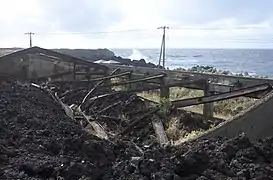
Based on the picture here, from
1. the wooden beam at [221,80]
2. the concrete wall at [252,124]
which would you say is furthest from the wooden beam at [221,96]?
the concrete wall at [252,124]

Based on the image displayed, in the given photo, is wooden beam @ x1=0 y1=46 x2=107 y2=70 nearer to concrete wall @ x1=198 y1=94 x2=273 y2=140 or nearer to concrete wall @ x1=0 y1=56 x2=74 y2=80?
concrete wall @ x1=0 y1=56 x2=74 y2=80

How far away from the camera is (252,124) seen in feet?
20.3

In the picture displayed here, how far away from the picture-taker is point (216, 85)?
32.1 feet

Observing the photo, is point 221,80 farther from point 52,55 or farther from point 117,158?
point 52,55

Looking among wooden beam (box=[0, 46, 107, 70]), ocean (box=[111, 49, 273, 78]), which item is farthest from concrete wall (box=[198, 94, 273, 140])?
ocean (box=[111, 49, 273, 78])

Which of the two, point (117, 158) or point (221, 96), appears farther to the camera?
point (221, 96)

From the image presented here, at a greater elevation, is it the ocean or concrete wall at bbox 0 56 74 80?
concrete wall at bbox 0 56 74 80

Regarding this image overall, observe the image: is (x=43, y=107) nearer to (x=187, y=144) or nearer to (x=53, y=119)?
(x=53, y=119)

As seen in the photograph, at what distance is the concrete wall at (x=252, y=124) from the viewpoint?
5812mm

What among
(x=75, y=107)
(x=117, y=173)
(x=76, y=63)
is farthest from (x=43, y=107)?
(x=76, y=63)

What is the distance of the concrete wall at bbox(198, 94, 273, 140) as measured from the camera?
19.1ft

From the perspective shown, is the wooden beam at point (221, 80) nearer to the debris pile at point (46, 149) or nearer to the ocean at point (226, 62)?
the debris pile at point (46, 149)

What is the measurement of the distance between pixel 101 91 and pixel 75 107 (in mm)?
2545

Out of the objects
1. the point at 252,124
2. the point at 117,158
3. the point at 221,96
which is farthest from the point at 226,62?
the point at 117,158
